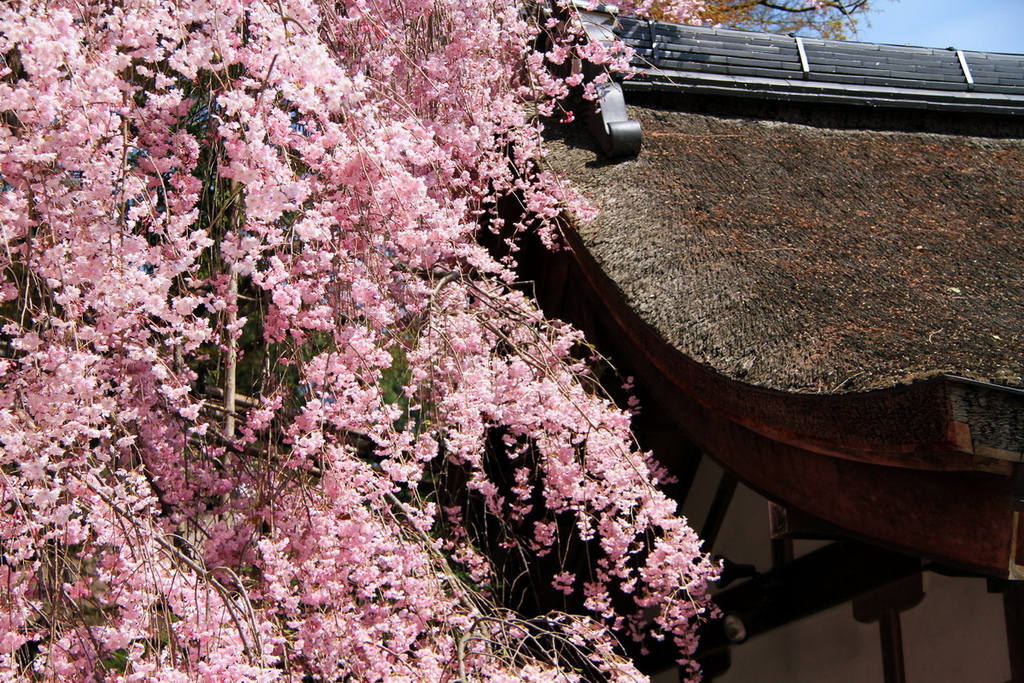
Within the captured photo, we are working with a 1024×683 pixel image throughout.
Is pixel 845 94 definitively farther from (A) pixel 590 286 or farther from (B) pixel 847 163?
(A) pixel 590 286

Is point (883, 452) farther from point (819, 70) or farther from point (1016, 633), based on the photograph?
point (819, 70)

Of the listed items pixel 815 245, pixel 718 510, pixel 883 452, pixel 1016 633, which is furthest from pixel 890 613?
pixel 883 452

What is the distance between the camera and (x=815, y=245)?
3.13 m

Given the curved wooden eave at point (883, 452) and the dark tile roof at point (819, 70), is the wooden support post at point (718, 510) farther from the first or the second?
the dark tile roof at point (819, 70)

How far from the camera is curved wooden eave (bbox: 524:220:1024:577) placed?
1896mm

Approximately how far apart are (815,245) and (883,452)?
3.72ft

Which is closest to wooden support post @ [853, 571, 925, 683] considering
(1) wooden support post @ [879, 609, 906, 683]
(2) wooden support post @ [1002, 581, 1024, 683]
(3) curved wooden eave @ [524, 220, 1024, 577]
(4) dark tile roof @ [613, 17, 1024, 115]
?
(1) wooden support post @ [879, 609, 906, 683]

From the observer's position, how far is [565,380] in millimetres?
3287

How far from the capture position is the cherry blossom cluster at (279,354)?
7.04 ft

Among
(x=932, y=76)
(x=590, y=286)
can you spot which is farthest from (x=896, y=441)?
(x=932, y=76)

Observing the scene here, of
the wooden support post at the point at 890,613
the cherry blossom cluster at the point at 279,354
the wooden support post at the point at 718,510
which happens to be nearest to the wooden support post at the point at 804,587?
the wooden support post at the point at 890,613

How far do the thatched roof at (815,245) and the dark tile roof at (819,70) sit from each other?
0.57 feet

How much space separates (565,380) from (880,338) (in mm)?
1197

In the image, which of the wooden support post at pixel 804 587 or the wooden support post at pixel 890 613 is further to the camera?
the wooden support post at pixel 804 587
